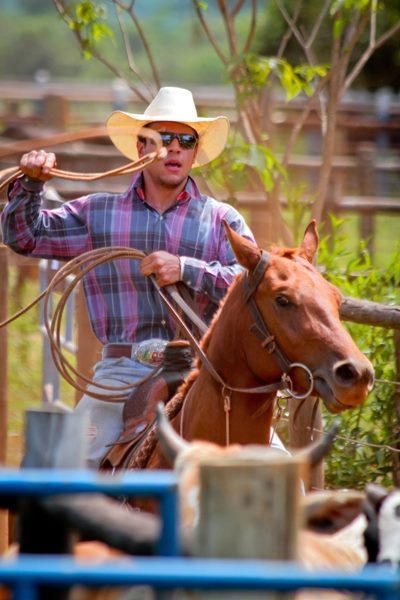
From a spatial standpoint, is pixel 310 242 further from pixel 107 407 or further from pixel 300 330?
pixel 107 407

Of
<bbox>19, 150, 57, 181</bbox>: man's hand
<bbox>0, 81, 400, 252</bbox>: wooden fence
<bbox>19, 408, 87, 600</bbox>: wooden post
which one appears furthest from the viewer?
<bbox>0, 81, 400, 252</bbox>: wooden fence

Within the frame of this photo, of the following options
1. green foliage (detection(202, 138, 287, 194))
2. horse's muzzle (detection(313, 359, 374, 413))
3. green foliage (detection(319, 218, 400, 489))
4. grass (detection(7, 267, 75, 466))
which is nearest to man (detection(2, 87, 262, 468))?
horse's muzzle (detection(313, 359, 374, 413))

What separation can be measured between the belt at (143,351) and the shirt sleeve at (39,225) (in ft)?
1.59

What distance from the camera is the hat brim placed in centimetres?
588

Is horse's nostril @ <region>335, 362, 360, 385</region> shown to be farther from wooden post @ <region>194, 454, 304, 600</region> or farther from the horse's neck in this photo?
wooden post @ <region>194, 454, 304, 600</region>

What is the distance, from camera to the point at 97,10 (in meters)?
8.34

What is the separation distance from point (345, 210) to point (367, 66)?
377 cm

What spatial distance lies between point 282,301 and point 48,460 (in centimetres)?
206

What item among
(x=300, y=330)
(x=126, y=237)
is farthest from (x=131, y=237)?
(x=300, y=330)

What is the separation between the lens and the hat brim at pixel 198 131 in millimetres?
5879

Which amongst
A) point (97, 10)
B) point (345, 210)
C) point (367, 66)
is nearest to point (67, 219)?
point (97, 10)

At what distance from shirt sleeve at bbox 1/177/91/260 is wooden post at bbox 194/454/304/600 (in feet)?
10.6

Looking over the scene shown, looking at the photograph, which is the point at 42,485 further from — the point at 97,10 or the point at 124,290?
the point at 97,10

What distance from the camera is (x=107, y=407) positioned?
548cm
